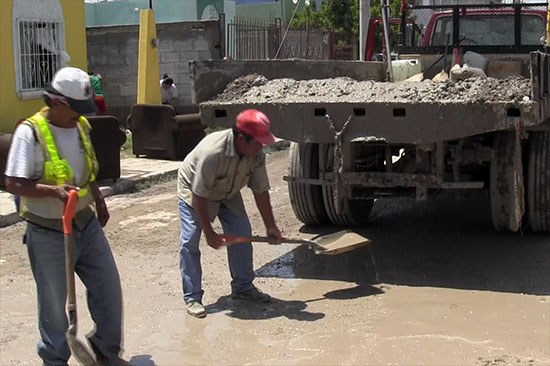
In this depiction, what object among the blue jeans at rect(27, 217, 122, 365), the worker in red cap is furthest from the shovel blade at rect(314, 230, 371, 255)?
the blue jeans at rect(27, 217, 122, 365)

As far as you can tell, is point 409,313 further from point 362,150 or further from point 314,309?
point 362,150

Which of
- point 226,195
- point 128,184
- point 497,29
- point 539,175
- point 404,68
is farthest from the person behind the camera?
point 128,184

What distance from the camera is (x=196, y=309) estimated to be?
5.42m

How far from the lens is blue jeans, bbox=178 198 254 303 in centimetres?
552

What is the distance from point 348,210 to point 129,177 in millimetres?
4579

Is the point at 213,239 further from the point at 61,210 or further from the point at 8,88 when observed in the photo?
the point at 8,88

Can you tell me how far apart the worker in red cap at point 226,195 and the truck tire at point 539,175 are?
2.28 meters

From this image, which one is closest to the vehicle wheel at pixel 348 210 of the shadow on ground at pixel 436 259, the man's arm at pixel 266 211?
the shadow on ground at pixel 436 259

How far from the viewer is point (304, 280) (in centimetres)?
624

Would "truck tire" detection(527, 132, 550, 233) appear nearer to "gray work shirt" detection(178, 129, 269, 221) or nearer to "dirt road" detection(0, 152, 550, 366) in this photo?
"dirt road" detection(0, 152, 550, 366)

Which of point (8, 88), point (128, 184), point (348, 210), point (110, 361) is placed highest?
point (8, 88)

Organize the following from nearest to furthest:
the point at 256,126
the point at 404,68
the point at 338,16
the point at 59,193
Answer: the point at 59,193
the point at 256,126
the point at 404,68
the point at 338,16

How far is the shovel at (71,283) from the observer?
3875 millimetres

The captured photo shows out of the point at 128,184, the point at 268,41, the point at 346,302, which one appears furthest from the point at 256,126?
the point at 268,41
